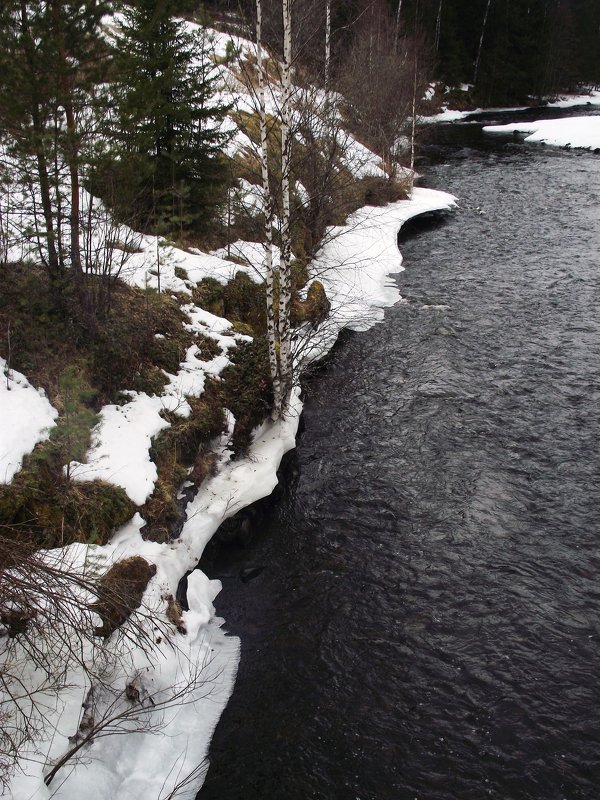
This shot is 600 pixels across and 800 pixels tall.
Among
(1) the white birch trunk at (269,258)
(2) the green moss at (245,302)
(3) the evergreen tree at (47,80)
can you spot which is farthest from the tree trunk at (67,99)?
(2) the green moss at (245,302)

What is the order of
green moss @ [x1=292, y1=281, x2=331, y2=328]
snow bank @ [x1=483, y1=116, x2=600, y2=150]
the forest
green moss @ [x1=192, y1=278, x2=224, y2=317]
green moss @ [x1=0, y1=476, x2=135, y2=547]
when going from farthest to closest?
snow bank @ [x1=483, y1=116, x2=600, y2=150], green moss @ [x1=292, y1=281, x2=331, y2=328], green moss @ [x1=192, y1=278, x2=224, y2=317], green moss @ [x1=0, y1=476, x2=135, y2=547], the forest

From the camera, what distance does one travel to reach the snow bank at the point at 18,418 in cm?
738

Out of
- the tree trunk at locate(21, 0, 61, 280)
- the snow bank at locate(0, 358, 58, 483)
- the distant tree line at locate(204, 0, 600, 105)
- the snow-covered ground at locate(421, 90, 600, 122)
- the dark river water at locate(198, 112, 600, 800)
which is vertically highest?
the distant tree line at locate(204, 0, 600, 105)

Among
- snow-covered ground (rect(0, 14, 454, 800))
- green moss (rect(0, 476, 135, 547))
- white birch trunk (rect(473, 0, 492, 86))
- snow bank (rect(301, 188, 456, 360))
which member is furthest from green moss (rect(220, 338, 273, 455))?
white birch trunk (rect(473, 0, 492, 86))

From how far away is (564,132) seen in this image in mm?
37812

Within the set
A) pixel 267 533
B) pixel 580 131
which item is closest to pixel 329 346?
pixel 267 533

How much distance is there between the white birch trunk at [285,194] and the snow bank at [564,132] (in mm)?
31756

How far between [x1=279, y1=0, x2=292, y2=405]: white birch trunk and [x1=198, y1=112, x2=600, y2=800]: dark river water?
56.0 inches

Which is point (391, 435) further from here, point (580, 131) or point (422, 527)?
point (580, 131)

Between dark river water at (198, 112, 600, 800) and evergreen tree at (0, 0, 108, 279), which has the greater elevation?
evergreen tree at (0, 0, 108, 279)

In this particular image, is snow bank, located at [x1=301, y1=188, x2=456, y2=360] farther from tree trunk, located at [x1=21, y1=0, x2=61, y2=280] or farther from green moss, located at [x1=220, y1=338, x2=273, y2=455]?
tree trunk, located at [x1=21, y1=0, x2=61, y2=280]

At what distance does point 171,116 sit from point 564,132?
32.7 metres

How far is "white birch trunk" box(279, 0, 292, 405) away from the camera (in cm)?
934

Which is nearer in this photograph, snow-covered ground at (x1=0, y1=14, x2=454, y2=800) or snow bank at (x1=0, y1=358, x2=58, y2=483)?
snow-covered ground at (x1=0, y1=14, x2=454, y2=800)
